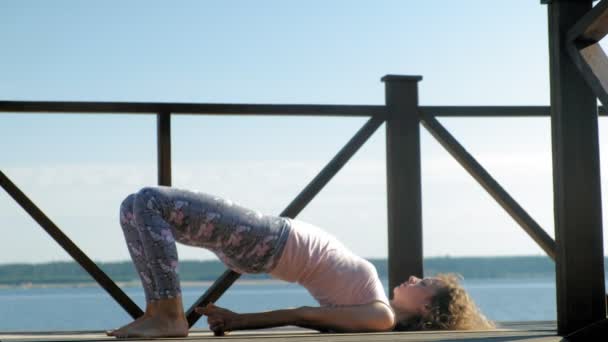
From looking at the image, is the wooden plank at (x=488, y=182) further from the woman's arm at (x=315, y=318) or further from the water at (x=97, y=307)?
the water at (x=97, y=307)

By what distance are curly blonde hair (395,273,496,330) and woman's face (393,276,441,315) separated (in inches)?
0.7

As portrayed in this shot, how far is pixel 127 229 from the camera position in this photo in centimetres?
295

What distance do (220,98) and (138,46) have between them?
3928 mm

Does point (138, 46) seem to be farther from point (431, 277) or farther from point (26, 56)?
point (431, 277)

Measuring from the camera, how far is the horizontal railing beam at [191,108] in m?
3.65

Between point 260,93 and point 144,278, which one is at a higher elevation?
point 260,93

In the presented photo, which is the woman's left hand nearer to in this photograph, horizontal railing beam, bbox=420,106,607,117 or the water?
horizontal railing beam, bbox=420,106,607,117

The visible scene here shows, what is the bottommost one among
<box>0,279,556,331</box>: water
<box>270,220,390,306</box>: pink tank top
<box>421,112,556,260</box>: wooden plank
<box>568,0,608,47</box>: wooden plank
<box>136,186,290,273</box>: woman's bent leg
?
<box>0,279,556,331</box>: water

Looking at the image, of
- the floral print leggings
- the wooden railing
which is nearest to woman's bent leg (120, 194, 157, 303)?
the floral print leggings

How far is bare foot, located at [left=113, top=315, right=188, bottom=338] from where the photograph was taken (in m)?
2.70

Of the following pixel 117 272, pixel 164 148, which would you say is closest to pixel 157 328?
pixel 164 148

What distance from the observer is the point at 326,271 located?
312 cm

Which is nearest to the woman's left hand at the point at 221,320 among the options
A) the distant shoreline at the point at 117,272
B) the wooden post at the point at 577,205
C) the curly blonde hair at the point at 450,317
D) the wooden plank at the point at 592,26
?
the curly blonde hair at the point at 450,317

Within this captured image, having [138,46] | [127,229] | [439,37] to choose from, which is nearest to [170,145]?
[127,229]
